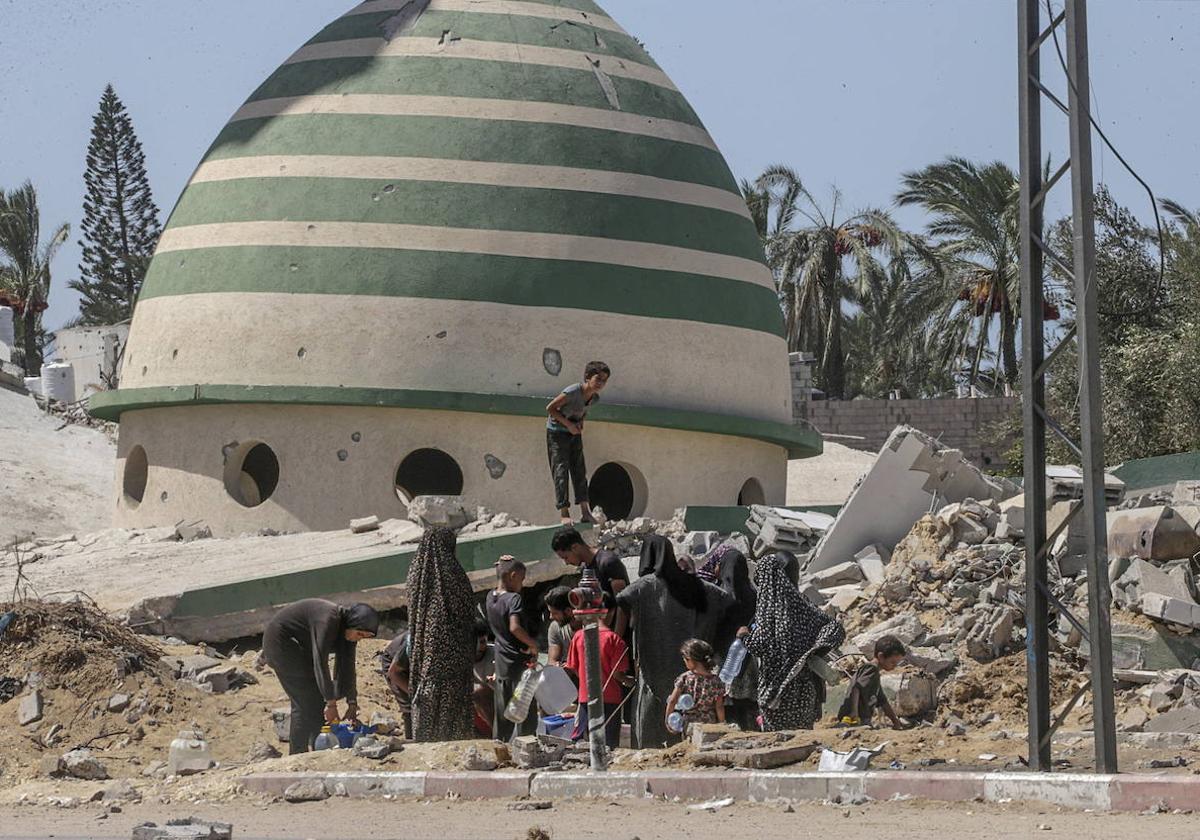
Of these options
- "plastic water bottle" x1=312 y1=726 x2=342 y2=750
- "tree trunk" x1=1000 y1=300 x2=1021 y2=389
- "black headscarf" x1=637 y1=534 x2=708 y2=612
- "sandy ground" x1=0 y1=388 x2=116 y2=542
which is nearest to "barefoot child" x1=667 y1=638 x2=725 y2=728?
"black headscarf" x1=637 y1=534 x2=708 y2=612

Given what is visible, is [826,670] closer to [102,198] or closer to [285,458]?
[285,458]

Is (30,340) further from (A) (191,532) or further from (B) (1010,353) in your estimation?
(A) (191,532)

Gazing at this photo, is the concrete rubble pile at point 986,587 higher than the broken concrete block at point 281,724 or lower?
higher

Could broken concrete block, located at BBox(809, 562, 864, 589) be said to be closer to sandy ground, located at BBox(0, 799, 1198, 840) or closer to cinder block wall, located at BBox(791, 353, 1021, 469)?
sandy ground, located at BBox(0, 799, 1198, 840)

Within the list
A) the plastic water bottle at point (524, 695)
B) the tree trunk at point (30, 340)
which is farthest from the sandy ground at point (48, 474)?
the plastic water bottle at point (524, 695)

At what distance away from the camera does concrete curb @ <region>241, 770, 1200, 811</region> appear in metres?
8.84

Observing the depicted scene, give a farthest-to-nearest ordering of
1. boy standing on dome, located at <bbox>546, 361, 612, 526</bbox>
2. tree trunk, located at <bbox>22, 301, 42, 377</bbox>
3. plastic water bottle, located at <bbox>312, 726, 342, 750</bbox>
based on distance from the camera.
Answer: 1. tree trunk, located at <bbox>22, 301, 42, 377</bbox>
2. boy standing on dome, located at <bbox>546, 361, 612, 526</bbox>
3. plastic water bottle, located at <bbox>312, 726, 342, 750</bbox>

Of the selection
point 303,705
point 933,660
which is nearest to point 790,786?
point 303,705

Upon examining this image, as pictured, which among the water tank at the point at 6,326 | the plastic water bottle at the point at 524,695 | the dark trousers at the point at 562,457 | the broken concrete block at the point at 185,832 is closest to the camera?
the broken concrete block at the point at 185,832

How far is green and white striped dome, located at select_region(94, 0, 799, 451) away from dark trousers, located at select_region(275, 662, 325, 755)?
8.34m

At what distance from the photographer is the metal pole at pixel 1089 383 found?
9.60 meters

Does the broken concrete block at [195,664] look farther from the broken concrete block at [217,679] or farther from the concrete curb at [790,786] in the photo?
the concrete curb at [790,786]

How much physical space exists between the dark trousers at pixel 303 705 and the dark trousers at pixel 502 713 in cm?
104

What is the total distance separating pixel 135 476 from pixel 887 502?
908 centimetres
